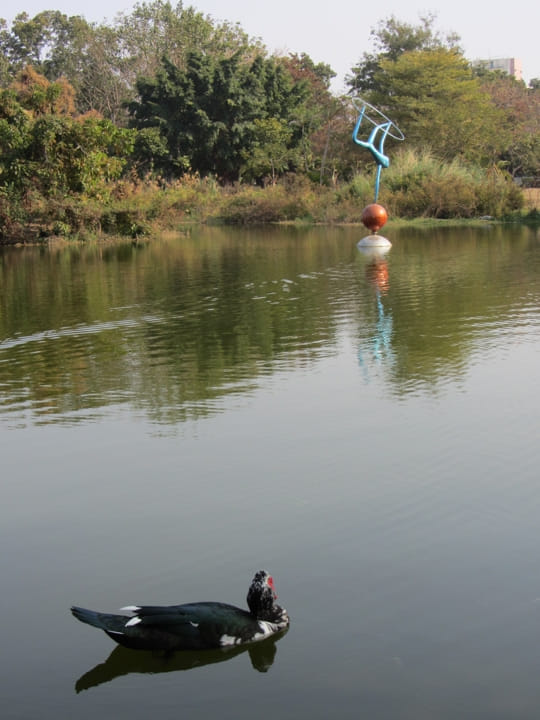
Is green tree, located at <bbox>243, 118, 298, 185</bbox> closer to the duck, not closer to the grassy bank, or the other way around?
the grassy bank

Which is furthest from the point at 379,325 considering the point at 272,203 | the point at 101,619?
the point at 272,203

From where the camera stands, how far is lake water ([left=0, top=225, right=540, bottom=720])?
11.6 feet

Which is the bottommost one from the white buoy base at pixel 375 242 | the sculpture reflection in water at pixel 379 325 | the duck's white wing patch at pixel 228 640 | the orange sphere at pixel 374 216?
the duck's white wing patch at pixel 228 640

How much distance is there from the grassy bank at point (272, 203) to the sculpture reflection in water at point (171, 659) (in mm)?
22341

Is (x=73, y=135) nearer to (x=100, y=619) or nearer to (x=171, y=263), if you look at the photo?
(x=171, y=263)

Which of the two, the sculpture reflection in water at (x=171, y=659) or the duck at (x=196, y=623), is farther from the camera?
the sculpture reflection in water at (x=171, y=659)

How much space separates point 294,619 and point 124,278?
13265 millimetres

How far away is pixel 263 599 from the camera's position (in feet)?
12.3

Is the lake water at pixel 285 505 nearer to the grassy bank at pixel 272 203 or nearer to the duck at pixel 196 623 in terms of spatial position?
the duck at pixel 196 623

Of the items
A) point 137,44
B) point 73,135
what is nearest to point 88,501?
point 73,135

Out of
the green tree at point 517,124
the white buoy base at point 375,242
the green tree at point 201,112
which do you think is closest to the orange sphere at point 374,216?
the white buoy base at point 375,242

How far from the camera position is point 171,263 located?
19.5 m

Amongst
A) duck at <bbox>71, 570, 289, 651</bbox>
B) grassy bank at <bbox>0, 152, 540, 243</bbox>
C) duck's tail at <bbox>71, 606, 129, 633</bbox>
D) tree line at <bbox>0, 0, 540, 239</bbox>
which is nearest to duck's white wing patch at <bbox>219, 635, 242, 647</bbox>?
duck at <bbox>71, 570, 289, 651</bbox>

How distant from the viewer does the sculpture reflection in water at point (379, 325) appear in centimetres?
907
